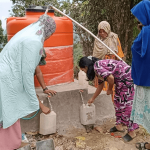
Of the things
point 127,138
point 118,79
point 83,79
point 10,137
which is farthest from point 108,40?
point 10,137

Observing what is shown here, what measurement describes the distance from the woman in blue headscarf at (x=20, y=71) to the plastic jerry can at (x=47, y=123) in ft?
2.51

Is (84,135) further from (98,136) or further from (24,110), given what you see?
(24,110)

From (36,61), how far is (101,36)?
94.0 inches

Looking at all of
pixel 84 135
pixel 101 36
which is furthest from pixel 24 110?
pixel 101 36

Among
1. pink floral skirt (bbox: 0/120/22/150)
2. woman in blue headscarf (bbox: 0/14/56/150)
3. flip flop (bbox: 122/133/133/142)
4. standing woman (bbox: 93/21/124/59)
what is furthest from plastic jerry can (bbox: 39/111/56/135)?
standing woman (bbox: 93/21/124/59)

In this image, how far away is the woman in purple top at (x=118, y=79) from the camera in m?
2.71

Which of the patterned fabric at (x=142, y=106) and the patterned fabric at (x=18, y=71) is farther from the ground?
the patterned fabric at (x=18, y=71)

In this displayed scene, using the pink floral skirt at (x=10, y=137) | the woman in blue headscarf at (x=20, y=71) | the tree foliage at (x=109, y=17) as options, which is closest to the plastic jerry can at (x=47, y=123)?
the pink floral skirt at (x=10, y=137)

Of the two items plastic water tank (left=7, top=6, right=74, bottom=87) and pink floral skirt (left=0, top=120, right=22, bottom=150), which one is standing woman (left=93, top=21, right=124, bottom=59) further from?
pink floral skirt (left=0, top=120, right=22, bottom=150)

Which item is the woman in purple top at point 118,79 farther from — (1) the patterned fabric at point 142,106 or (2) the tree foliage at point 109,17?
(2) the tree foliage at point 109,17

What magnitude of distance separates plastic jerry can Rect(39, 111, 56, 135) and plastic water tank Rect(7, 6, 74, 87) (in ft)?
2.37

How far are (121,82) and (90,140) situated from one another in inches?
36.2

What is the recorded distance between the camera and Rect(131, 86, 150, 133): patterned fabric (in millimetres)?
2272

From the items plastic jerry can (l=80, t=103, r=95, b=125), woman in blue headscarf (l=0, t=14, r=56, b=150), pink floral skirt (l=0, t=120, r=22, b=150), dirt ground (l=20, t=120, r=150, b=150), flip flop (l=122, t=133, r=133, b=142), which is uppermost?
woman in blue headscarf (l=0, t=14, r=56, b=150)
